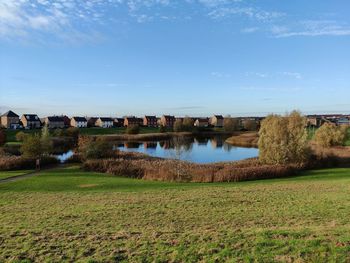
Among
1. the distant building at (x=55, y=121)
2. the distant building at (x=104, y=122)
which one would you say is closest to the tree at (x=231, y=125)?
the distant building at (x=104, y=122)

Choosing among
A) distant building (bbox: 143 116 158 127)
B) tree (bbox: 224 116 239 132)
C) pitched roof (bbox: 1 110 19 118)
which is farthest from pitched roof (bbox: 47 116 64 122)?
tree (bbox: 224 116 239 132)

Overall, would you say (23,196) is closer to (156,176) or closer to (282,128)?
(156,176)

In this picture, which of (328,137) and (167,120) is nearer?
(328,137)

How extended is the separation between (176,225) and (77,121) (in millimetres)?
143504

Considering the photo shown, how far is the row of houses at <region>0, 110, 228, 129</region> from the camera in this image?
125475 millimetres

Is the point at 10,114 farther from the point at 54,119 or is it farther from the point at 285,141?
the point at 285,141

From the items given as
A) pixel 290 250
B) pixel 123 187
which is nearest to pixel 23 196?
pixel 123 187

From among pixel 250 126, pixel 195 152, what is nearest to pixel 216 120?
pixel 250 126

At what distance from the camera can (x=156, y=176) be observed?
1019 inches

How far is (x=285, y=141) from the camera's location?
3353 cm

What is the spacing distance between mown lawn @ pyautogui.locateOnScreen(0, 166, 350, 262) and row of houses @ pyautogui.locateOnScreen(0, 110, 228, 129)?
87.8 meters

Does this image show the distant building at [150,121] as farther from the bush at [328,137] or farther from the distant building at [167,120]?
the bush at [328,137]

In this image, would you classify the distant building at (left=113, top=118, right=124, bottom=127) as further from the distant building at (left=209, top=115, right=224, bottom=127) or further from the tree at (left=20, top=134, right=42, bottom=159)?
the tree at (left=20, top=134, right=42, bottom=159)

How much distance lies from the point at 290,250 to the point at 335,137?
47.9 meters
